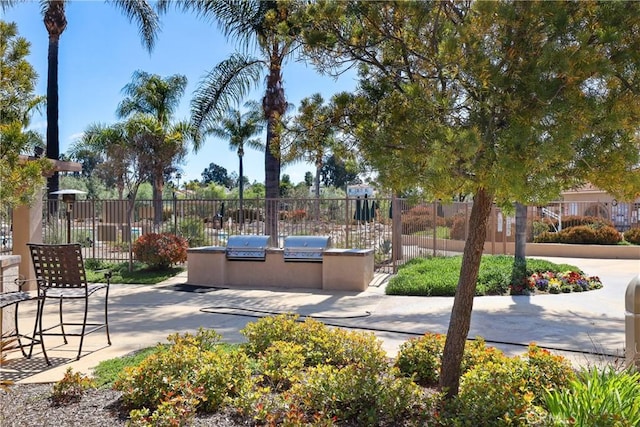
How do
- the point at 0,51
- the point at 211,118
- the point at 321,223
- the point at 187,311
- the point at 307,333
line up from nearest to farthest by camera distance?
the point at 0,51
the point at 307,333
the point at 187,311
the point at 321,223
the point at 211,118

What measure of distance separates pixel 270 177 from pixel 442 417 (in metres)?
11.6

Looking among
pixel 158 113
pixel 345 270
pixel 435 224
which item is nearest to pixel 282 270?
pixel 345 270

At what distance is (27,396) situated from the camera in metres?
4.41

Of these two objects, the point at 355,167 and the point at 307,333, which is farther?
the point at 307,333

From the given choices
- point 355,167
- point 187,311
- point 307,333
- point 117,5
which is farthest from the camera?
point 117,5

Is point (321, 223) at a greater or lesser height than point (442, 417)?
greater

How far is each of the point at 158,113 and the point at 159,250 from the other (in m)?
16.3

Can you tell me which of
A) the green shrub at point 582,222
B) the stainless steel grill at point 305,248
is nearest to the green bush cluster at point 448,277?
the stainless steel grill at point 305,248

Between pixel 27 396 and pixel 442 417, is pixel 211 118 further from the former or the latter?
pixel 442 417

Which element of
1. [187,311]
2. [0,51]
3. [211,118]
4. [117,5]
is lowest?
[187,311]

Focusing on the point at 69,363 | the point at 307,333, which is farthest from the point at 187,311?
the point at 307,333

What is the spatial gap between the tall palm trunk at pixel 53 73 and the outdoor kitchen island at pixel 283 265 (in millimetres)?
8540

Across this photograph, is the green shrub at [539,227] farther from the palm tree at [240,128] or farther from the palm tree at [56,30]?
the palm tree at [240,128]

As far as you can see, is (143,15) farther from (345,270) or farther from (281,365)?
(281,365)
